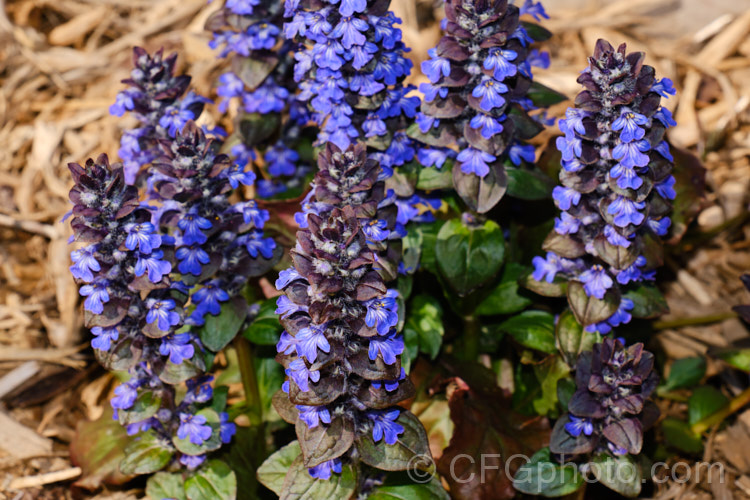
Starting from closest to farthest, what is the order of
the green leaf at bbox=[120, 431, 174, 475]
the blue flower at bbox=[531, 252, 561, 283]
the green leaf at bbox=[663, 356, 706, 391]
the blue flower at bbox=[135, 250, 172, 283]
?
the blue flower at bbox=[135, 250, 172, 283] → the green leaf at bbox=[120, 431, 174, 475] → the blue flower at bbox=[531, 252, 561, 283] → the green leaf at bbox=[663, 356, 706, 391]

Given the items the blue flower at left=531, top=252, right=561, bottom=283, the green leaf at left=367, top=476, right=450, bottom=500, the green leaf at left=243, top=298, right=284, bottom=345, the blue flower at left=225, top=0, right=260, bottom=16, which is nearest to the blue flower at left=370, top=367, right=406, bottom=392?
the green leaf at left=367, top=476, right=450, bottom=500

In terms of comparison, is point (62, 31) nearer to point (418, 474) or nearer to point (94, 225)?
point (94, 225)

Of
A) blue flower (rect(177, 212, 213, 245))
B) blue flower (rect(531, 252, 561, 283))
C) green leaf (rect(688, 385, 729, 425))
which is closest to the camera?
blue flower (rect(177, 212, 213, 245))

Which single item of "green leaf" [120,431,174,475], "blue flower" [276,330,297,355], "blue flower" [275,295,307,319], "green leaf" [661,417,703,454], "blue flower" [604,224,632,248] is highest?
"blue flower" [604,224,632,248]

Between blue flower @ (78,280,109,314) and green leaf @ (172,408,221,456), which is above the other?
blue flower @ (78,280,109,314)

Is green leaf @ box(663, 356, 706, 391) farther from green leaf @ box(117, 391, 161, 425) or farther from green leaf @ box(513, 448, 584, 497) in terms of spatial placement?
green leaf @ box(117, 391, 161, 425)
